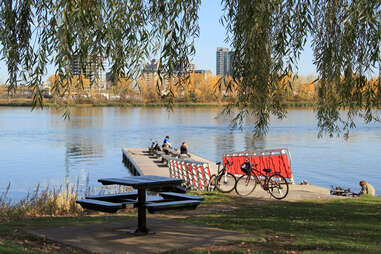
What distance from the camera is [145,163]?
28.0 metres

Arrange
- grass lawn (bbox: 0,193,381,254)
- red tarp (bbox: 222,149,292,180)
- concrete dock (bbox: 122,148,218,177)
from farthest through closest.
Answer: concrete dock (bbox: 122,148,218,177) < red tarp (bbox: 222,149,292,180) < grass lawn (bbox: 0,193,381,254)

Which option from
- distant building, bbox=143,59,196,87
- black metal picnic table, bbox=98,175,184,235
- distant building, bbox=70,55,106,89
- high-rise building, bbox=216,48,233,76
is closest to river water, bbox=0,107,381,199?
black metal picnic table, bbox=98,175,184,235

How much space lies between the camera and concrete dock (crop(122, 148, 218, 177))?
78.0 ft

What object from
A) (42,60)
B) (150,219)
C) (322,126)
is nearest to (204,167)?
(150,219)

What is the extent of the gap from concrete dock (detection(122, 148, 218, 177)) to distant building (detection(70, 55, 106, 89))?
16.9m

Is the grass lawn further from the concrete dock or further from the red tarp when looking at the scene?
the concrete dock

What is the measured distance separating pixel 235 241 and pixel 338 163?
28.5 metres

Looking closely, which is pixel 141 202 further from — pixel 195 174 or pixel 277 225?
pixel 195 174

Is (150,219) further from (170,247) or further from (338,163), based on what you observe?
(338,163)

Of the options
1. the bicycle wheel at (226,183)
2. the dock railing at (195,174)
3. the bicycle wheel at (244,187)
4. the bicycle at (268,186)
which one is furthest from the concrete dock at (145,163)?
the bicycle at (268,186)

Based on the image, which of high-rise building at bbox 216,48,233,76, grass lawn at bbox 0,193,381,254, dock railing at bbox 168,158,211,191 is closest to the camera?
high-rise building at bbox 216,48,233,76

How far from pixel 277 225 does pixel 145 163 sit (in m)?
19.9

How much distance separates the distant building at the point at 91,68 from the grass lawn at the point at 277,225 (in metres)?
2.39

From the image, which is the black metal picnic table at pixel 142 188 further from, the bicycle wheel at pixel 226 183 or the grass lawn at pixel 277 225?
the bicycle wheel at pixel 226 183
